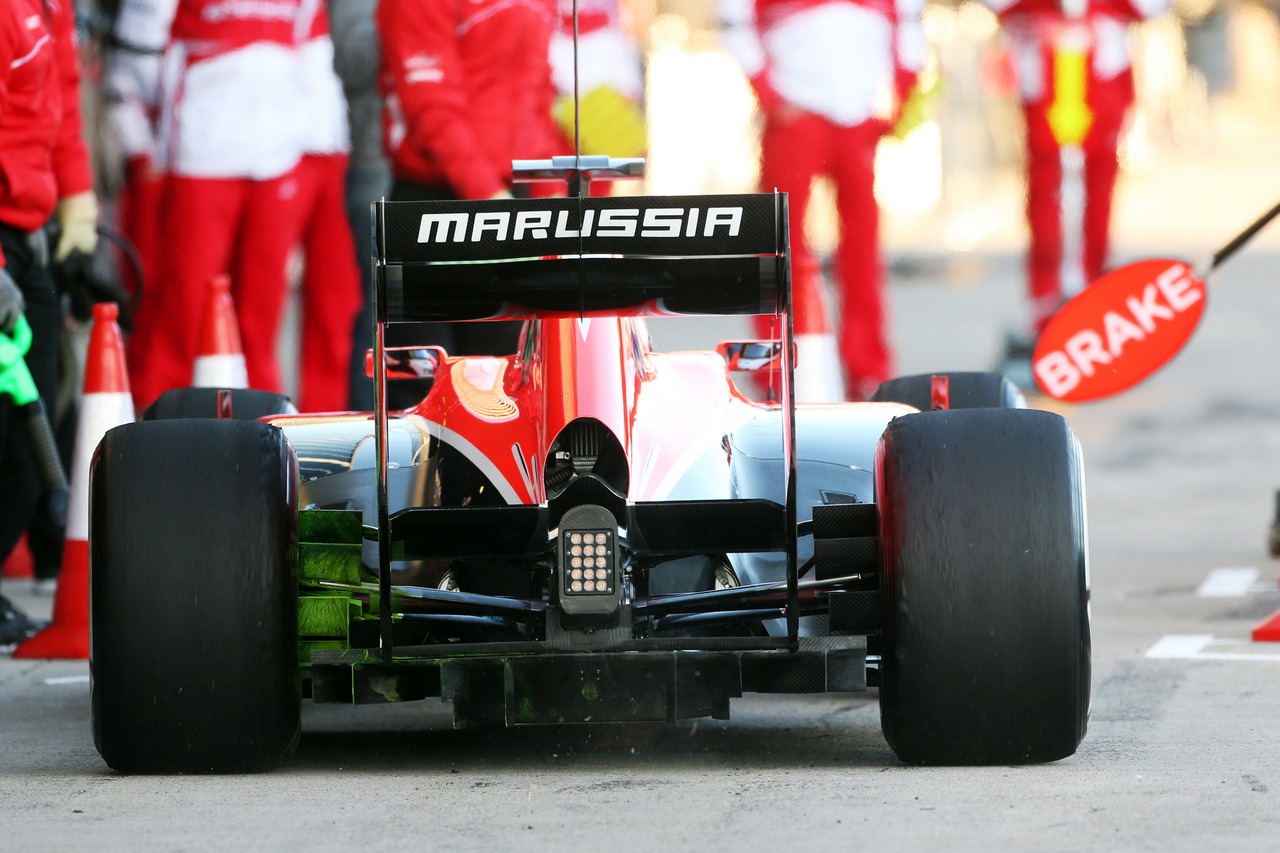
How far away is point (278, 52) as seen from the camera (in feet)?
30.3

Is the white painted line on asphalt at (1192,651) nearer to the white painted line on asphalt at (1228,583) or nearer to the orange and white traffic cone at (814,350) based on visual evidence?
the white painted line on asphalt at (1228,583)

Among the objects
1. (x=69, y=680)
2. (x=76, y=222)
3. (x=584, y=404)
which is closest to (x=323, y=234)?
(x=76, y=222)

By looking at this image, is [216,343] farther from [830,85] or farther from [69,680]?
[830,85]

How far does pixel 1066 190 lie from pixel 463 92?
5.80 metres

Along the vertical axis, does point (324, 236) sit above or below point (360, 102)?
below

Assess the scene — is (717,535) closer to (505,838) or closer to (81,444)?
(505,838)

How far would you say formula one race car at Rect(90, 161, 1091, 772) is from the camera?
4.68 metres

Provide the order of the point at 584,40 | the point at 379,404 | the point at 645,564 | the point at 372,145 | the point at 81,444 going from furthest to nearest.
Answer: the point at 584,40
the point at 372,145
the point at 81,444
the point at 645,564
the point at 379,404

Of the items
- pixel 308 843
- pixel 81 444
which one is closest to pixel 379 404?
pixel 308 843

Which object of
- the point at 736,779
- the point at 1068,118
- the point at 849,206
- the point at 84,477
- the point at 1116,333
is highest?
the point at 1068,118

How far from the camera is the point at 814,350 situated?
864 centimetres

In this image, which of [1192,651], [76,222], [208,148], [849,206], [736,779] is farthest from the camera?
[849,206]

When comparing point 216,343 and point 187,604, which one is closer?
point 187,604

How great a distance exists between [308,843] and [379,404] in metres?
0.94
